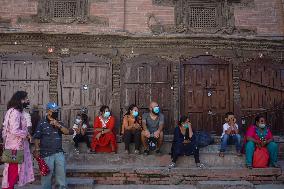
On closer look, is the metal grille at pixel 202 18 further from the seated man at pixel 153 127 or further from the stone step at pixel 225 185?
the stone step at pixel 225 185

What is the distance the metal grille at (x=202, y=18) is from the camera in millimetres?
11320

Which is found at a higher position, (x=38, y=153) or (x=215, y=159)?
(x=38, y=153)

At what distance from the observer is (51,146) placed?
614cm

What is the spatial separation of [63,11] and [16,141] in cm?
653

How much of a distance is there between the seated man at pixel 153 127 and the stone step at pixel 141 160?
0.24m

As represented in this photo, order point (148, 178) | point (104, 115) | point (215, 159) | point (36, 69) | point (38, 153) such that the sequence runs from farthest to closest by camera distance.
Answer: point (36, 69)
point (104, 115)
point (215, 159)
point (148, 178)
point (38, 153)

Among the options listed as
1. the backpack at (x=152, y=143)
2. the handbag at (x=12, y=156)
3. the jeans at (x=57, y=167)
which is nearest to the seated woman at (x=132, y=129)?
the backpack at (x=152, y=143)

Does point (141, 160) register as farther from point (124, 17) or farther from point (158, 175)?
point (124, 17)

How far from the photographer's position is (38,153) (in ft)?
→ 19.8

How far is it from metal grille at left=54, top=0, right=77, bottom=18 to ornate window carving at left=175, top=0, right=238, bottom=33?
3.52 meters

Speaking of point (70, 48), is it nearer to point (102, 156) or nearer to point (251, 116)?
point (102, 156)

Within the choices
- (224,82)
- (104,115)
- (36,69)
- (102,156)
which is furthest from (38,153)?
(224,82)

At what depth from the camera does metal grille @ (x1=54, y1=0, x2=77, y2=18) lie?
11.1 metres

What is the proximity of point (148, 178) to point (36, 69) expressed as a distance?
5474mm
